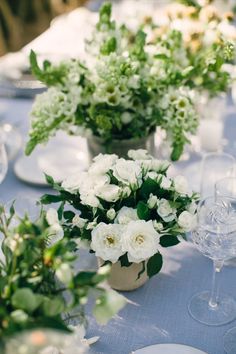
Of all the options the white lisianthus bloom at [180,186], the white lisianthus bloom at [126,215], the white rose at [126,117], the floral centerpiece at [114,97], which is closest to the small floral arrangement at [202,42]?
the floral centerpiece at [114,97]

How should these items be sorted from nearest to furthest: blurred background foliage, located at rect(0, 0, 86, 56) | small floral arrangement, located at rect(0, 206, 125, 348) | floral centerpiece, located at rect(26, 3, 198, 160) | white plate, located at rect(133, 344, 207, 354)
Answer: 1. small floral arrangement, located at rect(0, 206, 125, 348)
2. white plate, located at rect(133, 344, 207, 354)
3. floral centerpiece, located at rect(26, 3, 198, 160)
4. blurred background foliage, located at rect(0, 0, 86, 56)

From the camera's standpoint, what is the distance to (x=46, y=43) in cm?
248

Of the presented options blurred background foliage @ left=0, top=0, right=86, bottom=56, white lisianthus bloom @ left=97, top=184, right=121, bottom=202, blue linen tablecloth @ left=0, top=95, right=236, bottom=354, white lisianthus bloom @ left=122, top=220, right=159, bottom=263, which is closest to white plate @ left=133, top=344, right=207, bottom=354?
blue linen tablecloth @ left=0, top=95, right=236, bottom=354

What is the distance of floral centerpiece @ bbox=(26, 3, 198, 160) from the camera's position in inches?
48.8

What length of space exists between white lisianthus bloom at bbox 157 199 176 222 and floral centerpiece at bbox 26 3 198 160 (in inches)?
12.9

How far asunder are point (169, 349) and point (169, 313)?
127mm

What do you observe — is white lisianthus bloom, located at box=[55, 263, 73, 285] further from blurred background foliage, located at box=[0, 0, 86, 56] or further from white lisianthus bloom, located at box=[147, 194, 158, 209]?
blurred background foliage, located at box=[0, 0, 86, 56]

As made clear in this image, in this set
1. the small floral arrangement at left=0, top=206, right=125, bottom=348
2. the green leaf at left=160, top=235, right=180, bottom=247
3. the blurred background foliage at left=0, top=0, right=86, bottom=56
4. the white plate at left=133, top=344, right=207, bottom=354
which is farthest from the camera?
the blurred background foliage at left=0, top=0, right=86, bottom=56

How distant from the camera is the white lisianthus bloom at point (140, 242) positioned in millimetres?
919

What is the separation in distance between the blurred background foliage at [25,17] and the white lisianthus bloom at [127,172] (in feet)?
10.4

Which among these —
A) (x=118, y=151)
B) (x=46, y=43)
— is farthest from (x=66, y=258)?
(x=46, y=43)

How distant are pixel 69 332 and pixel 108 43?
33.1 inches

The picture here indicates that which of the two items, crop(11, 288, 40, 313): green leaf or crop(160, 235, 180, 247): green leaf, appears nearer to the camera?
crop(11, 288, 40, 313): green leaf

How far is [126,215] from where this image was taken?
968mm
